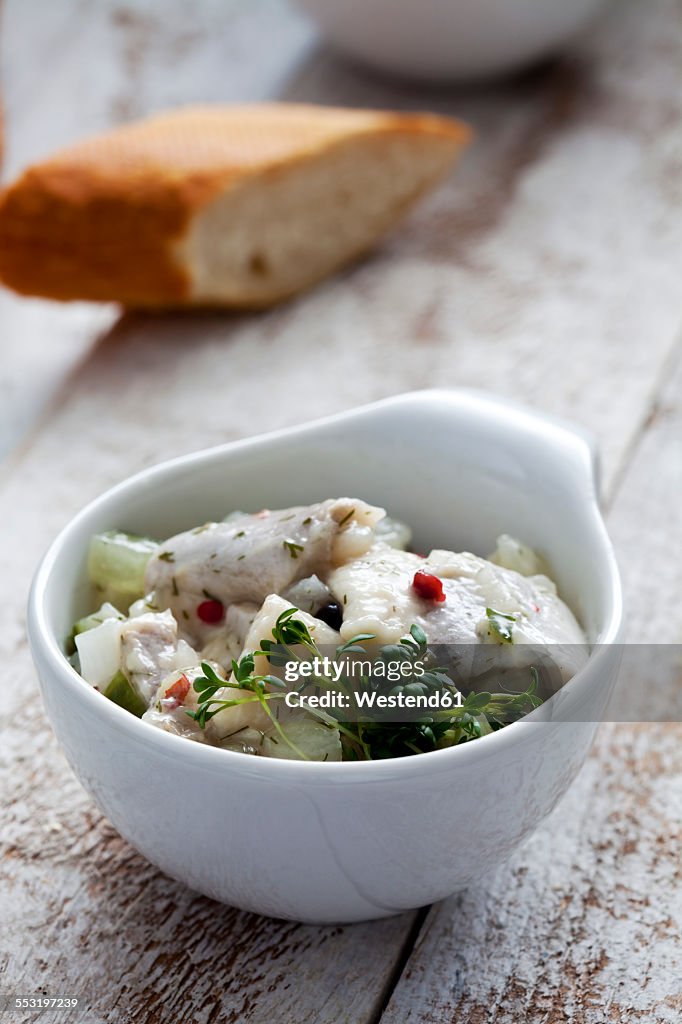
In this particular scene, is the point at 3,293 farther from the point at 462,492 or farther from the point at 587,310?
the point at 462,492

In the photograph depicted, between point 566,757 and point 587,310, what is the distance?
1360 millimetres

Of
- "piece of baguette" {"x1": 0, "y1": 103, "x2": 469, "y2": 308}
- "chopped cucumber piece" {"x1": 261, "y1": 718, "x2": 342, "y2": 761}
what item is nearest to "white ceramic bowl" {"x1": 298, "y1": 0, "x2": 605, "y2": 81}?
"piece of baguette" {"x1": 0, "y1": 103, "x2": 469, "y2": 308}

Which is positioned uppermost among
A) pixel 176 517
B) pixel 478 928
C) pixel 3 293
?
pixel 176 517

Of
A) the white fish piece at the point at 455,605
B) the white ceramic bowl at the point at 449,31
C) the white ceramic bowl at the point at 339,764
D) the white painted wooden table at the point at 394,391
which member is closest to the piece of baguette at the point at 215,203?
the white painted wooden table at the point at 394,391

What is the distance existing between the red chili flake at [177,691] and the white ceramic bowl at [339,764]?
0.22 feet

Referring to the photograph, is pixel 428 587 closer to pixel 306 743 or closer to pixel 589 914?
pixel 306 743

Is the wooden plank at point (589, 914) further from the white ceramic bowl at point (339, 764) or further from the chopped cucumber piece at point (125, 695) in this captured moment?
the chopped cucumber piece at point (125, 695)

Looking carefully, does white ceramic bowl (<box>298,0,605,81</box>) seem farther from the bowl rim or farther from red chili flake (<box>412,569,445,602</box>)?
red chili flake (<box>412,569,445,602</box>)

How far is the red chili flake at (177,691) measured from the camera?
1.09 metres

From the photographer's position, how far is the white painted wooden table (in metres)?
1.16

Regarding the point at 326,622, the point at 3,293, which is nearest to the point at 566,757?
the point at 326,622

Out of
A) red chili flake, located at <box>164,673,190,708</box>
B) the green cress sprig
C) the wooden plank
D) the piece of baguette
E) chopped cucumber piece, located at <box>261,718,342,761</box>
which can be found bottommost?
the wooden plank

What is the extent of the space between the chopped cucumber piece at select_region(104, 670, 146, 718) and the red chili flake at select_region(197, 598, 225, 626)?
0.39 feet

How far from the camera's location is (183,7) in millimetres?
3244
